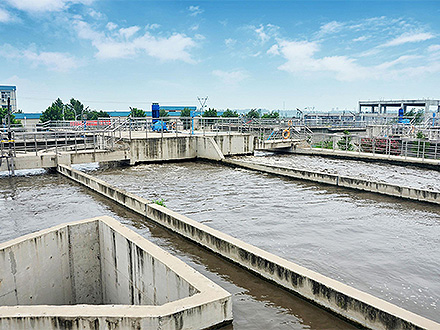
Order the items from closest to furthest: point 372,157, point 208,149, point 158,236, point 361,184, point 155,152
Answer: point 158,236 → point 361,184 → point 372,157 → point 155,152 → point 208,149

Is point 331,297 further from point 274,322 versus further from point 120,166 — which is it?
point 120,166

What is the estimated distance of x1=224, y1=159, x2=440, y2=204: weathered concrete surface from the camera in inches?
484

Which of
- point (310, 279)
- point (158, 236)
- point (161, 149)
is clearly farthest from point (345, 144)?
point (310, 279)

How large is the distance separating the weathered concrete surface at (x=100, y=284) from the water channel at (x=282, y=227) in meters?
0.92

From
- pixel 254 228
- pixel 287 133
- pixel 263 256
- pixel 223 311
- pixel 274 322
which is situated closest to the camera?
pixel 223 311

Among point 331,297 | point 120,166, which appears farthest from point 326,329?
point 120,166

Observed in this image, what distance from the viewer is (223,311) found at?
528 cm

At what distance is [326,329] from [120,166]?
1806 cm

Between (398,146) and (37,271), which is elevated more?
(398,146)

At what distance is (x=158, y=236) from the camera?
9414 millimetres

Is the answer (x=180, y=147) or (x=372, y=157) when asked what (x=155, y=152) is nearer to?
(x=180, y=147)

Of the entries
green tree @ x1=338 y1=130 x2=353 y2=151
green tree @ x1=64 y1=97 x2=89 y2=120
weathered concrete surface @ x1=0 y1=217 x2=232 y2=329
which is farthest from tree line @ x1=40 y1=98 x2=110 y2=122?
weathered concrete surface @ x1=0 y1=217 x2=232 y2=329

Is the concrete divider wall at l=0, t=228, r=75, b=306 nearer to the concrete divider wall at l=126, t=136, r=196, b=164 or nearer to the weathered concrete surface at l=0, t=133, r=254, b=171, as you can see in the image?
the weathered concrete surface at l=0, t=133, r=254, b=171

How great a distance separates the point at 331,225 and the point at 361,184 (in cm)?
461
